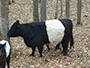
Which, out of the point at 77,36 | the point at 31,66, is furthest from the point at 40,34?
the point at 77,36

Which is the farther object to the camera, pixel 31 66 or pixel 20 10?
pixel 20 10

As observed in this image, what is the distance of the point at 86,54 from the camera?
6848 millimetres

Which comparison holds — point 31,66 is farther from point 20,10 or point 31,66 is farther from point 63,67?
point 20,10

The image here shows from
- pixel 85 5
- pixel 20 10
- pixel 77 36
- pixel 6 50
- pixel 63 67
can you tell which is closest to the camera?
pixel 6 50

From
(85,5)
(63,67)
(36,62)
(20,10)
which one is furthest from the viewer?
(85,5)

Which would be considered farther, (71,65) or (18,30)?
(18,30)

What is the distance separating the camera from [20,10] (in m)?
17.4

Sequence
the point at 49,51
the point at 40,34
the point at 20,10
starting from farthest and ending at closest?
the point at 20,10 < the point at 49,51 < the point at 40,34

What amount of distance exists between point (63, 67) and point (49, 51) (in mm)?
2211

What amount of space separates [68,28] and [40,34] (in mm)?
1506

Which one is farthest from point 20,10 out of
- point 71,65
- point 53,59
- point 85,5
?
point 71,65

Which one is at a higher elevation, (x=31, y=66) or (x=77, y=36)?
(x=77, y=36)

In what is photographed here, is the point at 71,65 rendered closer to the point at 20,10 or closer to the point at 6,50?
the point at 6,50

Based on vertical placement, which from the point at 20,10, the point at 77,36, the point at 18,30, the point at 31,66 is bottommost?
the point at 31,66
